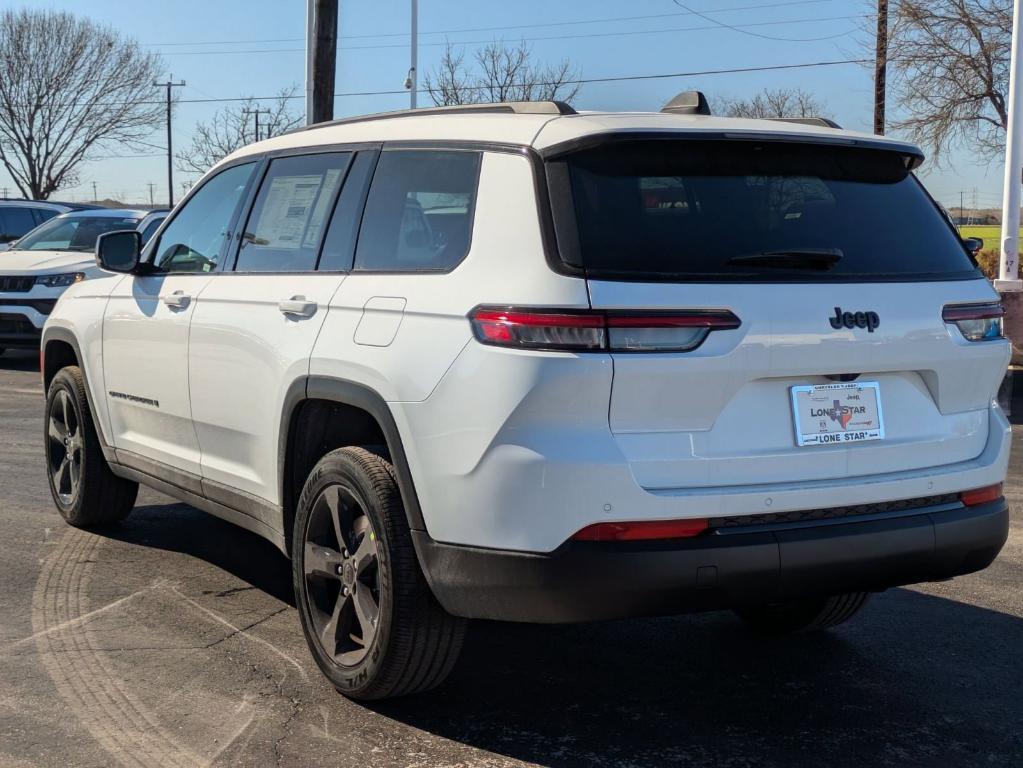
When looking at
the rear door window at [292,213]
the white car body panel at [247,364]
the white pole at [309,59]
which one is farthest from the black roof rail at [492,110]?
the white pole at [309,59]

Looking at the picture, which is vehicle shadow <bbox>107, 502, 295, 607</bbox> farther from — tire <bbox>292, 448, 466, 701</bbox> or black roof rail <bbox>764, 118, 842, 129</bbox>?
black roof rail <bbox>764, 118, 842, 129</bbox>

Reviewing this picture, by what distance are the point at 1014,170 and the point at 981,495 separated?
11499mm

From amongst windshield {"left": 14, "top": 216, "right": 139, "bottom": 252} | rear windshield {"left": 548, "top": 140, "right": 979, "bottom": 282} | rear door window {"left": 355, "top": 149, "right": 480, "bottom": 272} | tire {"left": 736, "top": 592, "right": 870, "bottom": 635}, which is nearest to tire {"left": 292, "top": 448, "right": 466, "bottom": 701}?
rear door window {"left": 355, "top": 149, "right": 480, "bottom": 272}

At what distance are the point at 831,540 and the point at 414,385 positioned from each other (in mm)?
1234

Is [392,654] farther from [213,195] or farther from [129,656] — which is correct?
[213,195]

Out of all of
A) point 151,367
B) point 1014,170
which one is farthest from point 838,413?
point 1014,170

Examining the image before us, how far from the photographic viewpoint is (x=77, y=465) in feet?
20.8

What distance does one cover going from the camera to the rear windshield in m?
3.45

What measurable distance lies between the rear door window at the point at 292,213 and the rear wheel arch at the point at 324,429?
0.50 metres

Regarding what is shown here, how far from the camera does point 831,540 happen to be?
350cm

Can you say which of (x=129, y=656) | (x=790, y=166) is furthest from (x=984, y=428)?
(x=129, y=656)

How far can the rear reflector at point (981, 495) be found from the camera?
387 cm

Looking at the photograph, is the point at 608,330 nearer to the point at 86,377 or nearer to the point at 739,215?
the point at 739,215

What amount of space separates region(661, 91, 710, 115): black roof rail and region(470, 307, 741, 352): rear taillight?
1065 millimetres
